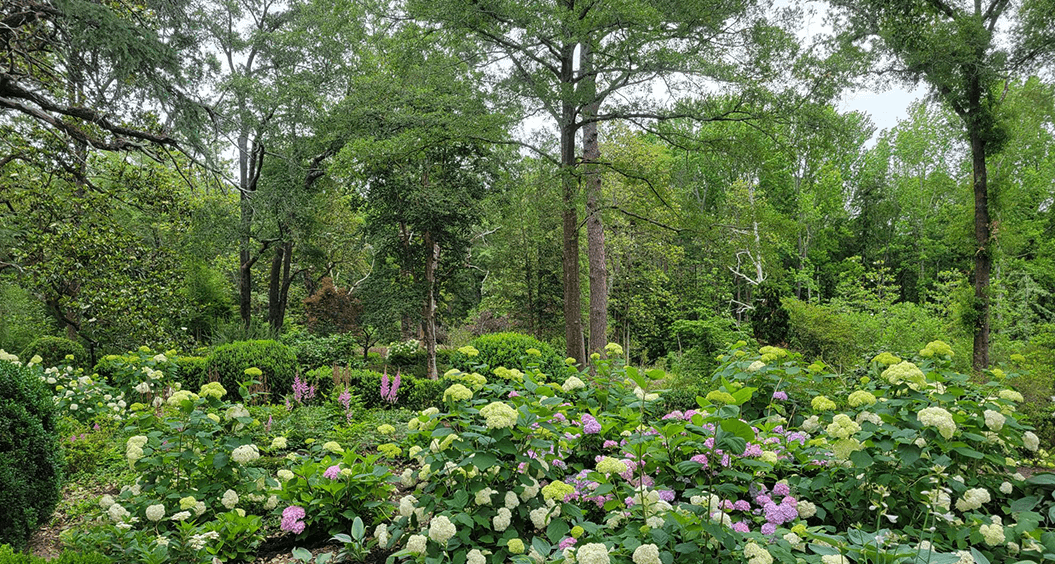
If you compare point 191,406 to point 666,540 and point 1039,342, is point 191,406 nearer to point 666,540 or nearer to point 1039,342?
point 666,540

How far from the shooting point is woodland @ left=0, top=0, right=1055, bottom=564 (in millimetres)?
1840

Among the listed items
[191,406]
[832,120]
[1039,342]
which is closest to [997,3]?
[832,120]

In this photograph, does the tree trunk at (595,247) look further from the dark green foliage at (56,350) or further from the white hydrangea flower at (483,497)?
the dark green foliage at (56,350)

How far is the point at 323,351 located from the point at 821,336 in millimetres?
8573

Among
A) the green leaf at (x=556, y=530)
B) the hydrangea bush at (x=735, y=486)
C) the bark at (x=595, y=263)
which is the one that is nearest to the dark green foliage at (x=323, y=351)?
the bark at (x=595, y=263)

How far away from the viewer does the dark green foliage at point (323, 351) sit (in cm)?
870

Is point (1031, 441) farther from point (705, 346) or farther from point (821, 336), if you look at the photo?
point (705, 346)

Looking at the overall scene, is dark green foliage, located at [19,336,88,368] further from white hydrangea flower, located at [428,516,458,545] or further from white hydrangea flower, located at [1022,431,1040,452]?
white hydrangea flower, located at [1022,431,1040,452]

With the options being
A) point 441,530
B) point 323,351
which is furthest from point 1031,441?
point 323,351

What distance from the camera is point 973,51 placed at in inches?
268

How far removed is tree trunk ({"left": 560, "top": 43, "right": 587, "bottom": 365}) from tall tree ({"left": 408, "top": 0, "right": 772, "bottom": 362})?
0.05 ft

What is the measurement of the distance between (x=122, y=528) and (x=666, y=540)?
2.16 metres

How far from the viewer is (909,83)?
25.6 ft

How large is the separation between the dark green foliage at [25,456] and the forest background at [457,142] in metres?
3.47
